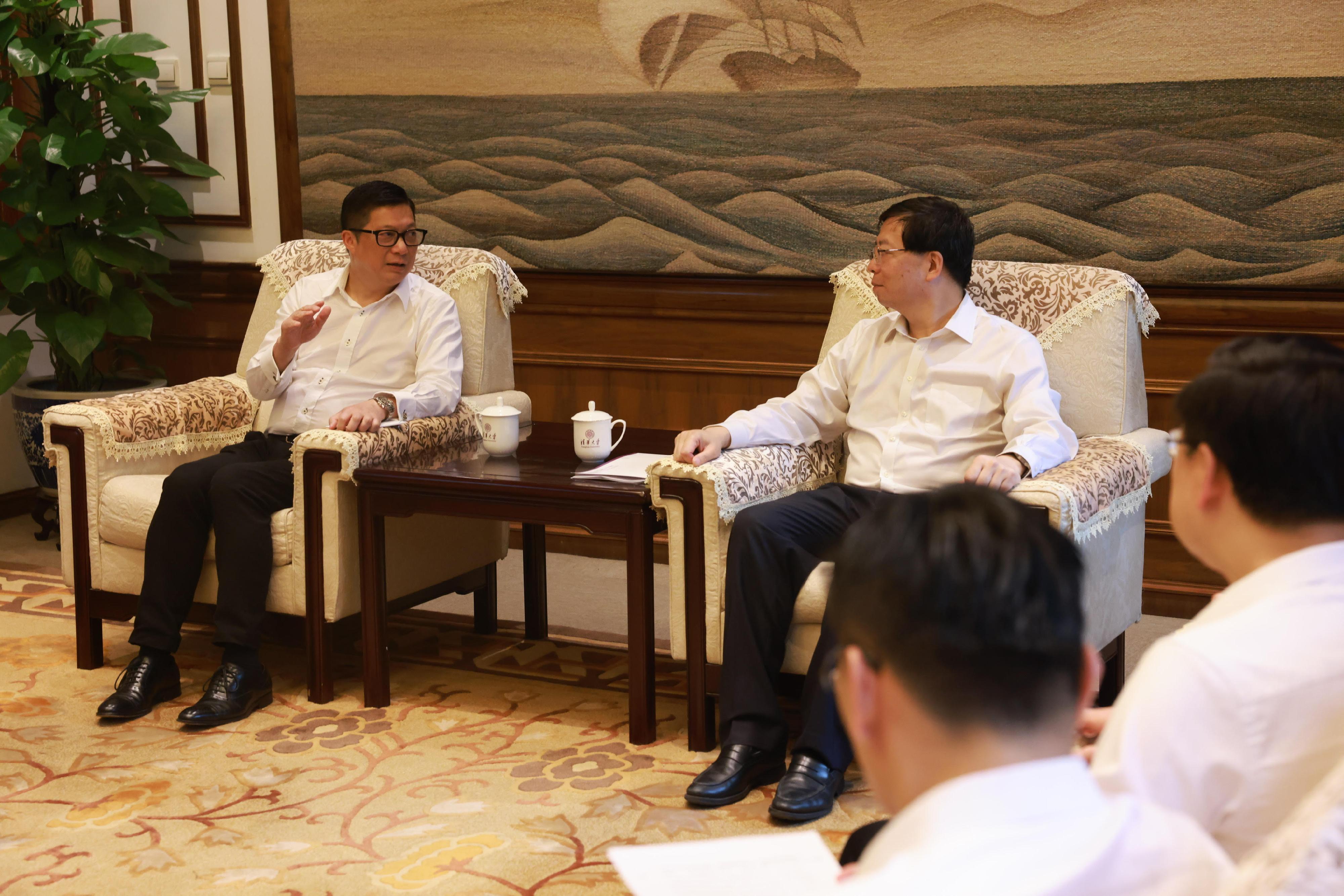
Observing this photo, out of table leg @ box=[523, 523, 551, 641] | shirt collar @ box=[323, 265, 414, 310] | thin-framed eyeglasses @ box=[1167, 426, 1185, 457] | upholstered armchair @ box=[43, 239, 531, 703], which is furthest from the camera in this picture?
table leg @ box=[523, 523, 551, 641]

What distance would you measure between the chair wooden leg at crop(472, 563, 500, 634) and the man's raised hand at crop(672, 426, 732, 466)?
1.01 meters

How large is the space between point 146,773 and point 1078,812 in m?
2.40

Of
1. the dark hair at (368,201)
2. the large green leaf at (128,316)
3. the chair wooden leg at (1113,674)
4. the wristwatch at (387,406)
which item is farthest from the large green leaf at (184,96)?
the chair wooden leg at (1113,674)

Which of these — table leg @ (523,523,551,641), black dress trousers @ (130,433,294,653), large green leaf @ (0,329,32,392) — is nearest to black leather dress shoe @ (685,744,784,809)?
table leg @ (523,523,551,641)

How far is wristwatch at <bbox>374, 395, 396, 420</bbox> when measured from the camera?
10.5ft

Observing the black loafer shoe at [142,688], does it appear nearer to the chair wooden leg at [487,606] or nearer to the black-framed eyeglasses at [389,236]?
the chair wooden leg at [487,606]

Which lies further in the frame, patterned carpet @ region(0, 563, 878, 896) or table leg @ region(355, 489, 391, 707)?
table leg @ region(355, 489, 391, 707)

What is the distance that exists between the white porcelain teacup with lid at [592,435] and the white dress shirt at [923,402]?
32 cm

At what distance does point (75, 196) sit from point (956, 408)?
3.08 metres

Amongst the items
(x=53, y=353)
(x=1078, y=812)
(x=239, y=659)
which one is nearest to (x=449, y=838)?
(x=239, y=659)

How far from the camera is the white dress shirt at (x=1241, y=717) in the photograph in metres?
0.97

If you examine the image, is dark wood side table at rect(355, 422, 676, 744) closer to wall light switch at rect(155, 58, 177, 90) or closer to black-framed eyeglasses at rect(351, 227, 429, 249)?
black-framed eyeglasses at rect(351, 227, 429, 249)

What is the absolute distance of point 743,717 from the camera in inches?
102

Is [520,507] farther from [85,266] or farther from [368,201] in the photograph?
[85,266]
